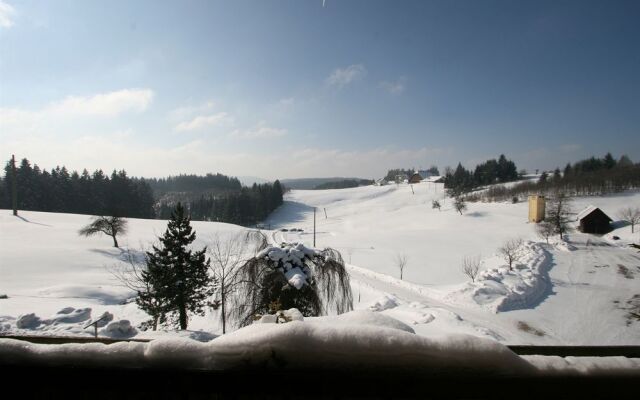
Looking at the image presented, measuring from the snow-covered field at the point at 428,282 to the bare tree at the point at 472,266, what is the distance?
0.77 m

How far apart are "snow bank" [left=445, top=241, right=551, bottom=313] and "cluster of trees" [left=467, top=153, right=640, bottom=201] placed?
53.7 metres

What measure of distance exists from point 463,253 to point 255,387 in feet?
118

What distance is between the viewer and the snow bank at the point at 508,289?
50.6 feet

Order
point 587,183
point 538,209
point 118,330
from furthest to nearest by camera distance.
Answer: point 587,183, point 538,209, point 118,330

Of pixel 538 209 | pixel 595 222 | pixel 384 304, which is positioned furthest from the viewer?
pixel 538 209

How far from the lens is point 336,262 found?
9312mm

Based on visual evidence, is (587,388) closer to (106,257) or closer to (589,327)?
(589,327)

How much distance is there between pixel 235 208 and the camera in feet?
245

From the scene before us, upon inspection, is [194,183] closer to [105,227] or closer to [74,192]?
[74,192]

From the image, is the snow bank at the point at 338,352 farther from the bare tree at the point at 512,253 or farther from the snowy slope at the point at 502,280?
the bare tree at the point at 512,253

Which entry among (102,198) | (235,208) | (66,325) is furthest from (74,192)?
(66,325)

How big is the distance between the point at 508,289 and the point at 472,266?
394 inches

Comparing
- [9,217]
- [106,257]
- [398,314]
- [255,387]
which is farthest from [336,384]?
[9,217]

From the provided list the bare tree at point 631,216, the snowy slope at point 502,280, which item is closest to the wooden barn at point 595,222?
the snowy slope at point 502,280
